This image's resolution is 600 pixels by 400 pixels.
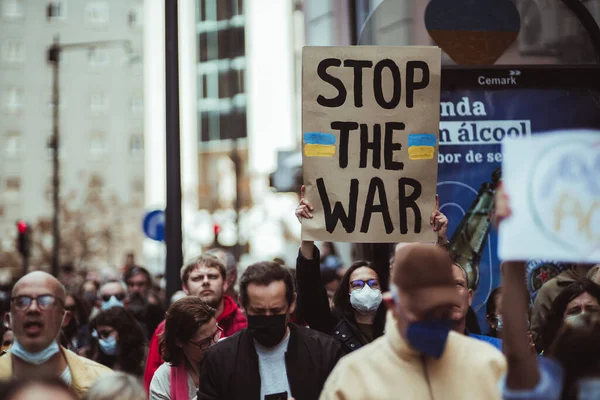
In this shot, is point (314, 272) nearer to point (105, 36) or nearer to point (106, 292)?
point (106, 292)

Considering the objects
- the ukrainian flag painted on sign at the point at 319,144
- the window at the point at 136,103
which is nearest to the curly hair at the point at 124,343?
the ukrainian flag painted on sign at the point at 319,144

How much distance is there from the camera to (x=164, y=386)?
19.8 ft

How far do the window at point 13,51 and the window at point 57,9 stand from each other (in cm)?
334

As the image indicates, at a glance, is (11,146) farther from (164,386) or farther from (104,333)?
(164,386)

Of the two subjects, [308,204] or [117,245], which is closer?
[308,204]

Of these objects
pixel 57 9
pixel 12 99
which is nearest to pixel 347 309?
pixel 12 99

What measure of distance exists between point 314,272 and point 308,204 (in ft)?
1.26

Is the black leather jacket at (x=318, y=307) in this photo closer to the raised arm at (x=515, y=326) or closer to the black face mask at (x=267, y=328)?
the black face mask at (x=267, y=328)

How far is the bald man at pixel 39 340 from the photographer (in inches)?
214

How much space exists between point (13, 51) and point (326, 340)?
253 feet

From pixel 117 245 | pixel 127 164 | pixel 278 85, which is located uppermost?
pixel 278 85

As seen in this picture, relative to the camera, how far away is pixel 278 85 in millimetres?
78312

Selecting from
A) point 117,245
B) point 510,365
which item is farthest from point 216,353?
point 117,245

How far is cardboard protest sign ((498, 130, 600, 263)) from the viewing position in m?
3.52
